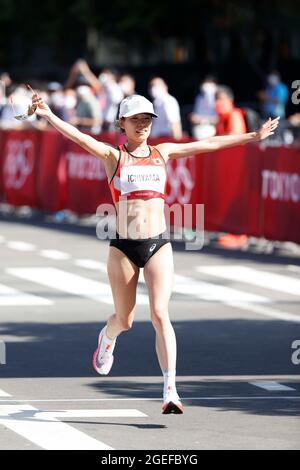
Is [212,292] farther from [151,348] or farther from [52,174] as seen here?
[52,174]

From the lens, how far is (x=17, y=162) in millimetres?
27984

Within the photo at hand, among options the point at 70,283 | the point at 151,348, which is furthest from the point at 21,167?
the point at 151,348

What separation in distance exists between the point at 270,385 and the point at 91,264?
8609mm

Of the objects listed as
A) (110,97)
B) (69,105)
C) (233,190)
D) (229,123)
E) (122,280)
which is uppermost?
(110,97)

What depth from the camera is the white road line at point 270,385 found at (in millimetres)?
10367

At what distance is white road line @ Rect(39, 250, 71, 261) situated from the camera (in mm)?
19797

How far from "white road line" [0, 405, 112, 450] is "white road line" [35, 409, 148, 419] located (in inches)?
1.8

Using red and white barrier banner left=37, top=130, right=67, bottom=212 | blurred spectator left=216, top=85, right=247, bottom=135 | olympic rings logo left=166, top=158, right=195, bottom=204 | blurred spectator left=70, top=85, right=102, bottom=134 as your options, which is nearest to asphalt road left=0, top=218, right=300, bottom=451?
blurred spectator left=216, top=85, right=247, bottom=135

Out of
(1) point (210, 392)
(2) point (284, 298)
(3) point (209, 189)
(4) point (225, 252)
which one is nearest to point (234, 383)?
(1) point (210, 392)

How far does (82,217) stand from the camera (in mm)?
26359

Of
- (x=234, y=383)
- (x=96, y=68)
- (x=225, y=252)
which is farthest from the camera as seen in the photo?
(x=96, y=68)

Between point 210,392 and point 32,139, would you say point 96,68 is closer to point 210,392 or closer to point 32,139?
point 32,139

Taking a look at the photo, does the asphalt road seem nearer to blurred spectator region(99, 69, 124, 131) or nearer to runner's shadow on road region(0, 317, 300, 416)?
runner's shadow on road region(0, 317, 300, 416)

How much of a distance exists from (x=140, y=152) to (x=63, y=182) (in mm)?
16783
